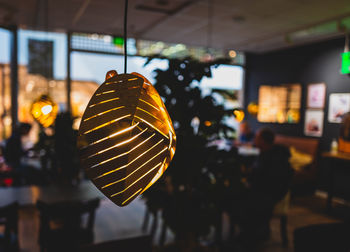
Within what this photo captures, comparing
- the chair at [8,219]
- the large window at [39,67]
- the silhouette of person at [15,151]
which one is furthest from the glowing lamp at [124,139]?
the large window at [39,67]

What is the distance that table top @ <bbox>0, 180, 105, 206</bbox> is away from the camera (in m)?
2.84

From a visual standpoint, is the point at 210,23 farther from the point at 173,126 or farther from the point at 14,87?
the point at 173,126

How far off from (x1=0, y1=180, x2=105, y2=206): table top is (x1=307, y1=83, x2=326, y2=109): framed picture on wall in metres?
5.16

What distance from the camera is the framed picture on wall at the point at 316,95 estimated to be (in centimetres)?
599

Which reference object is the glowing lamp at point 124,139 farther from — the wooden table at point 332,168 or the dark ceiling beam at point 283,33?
the dark ceiling beam at point 283,33

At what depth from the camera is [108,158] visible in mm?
592

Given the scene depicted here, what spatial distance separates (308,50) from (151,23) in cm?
376

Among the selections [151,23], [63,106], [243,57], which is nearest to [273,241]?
[151,23]

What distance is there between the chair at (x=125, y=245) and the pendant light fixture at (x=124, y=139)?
1.33m

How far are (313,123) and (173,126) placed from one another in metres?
6.01

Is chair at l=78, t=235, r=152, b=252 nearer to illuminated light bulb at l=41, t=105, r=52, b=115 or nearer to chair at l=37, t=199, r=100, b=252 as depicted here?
chair at l=37, t=199, r=100, b=252

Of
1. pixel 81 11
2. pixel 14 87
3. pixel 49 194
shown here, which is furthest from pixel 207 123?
pixel 14 87

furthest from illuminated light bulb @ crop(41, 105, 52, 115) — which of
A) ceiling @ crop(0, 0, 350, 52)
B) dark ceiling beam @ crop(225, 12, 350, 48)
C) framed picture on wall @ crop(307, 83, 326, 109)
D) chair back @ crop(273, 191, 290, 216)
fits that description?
framed picture on wall @ crop(307, 83, 326, 109)

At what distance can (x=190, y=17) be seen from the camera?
486cm
